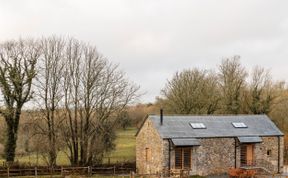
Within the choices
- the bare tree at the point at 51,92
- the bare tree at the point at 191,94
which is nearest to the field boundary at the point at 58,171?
the bare tree at the point at 51,92

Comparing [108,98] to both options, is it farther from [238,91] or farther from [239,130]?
[238,91]

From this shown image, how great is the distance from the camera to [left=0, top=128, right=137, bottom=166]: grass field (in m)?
33.1

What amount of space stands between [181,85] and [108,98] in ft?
40.3

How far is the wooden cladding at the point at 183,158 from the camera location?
26.2 metres

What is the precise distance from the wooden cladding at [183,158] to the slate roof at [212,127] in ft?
3.36

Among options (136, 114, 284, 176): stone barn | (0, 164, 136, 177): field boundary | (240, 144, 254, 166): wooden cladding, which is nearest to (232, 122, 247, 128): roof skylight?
(136, 114, 284, 176): stone barn

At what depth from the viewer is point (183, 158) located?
86.6ft

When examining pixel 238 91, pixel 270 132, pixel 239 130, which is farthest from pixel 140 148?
pixel 238 91

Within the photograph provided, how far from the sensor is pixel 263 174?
1034 inches

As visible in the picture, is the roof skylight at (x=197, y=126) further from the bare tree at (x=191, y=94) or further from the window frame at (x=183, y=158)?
the bare tree at (x=191, y=94)

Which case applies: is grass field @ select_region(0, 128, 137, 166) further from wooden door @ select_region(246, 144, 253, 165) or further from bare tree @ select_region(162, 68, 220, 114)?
wooden door @ select_region(246, 144, 253, 165)

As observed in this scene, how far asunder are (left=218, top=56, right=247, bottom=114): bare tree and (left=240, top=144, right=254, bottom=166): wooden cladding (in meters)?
13.3

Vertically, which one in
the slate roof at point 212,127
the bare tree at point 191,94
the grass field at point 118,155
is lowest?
the grass field at point 118,155

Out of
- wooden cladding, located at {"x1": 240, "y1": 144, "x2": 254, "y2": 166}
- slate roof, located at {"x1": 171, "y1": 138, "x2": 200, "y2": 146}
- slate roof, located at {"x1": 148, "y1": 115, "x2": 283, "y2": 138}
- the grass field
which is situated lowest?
the grass field
